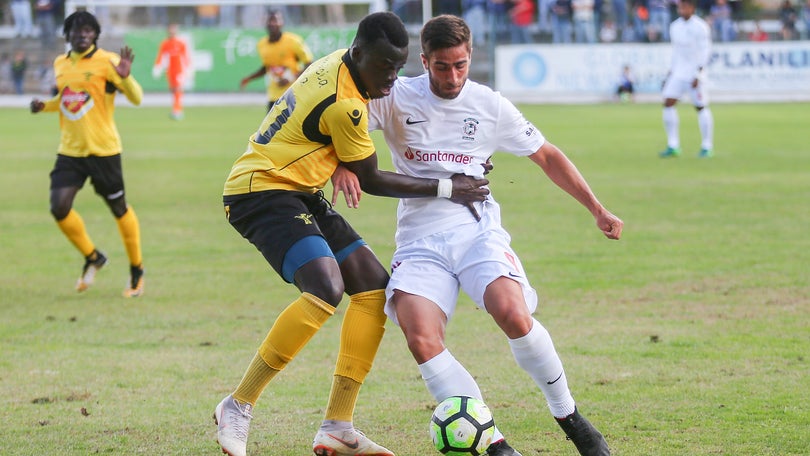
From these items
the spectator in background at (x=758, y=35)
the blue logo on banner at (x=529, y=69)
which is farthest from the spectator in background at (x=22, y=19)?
the spectator in background at (x=758, y=35)

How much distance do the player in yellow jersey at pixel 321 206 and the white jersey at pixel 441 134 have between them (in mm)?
116

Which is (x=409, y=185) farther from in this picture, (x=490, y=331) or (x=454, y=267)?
(x=490, y=331)

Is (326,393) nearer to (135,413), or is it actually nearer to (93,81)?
(135,413)

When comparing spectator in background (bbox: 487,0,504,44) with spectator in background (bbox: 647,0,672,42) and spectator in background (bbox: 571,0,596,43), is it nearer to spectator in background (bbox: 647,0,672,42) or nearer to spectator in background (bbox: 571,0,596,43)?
spectator in background (bbox: 571,0,596,43)

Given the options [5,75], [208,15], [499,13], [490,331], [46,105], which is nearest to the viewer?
→ [490,331]

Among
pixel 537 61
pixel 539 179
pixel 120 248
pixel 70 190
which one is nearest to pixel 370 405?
pixel 70 190

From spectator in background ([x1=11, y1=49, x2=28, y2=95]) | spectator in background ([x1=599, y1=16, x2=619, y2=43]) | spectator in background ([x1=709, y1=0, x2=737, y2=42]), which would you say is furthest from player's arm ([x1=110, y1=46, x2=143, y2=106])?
spectator in background ([x1=11, y1=49, x2=28, y2=95])

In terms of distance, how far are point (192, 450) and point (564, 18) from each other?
110 ft

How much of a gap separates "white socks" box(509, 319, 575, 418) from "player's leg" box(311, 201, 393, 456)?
28.6 inches

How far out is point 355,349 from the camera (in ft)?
17.8

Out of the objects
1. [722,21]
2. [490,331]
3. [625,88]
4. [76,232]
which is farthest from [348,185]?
[722,21]

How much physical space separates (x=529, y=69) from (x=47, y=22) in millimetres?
17321

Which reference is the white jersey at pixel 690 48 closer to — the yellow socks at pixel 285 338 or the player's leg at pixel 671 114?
the player's leg at pixel 671 114

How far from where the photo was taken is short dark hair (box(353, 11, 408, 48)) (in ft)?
16.8
